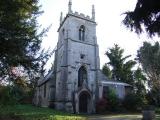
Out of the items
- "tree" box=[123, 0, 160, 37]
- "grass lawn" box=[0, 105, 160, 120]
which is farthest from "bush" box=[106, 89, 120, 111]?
"tree" box=[123, 0, 160, 37]

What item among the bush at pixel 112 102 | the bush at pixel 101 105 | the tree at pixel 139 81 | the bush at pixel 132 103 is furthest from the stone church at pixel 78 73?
the tree at pixel 139 81

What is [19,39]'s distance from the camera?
10.7 m

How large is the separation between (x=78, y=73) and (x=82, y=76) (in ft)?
2.64

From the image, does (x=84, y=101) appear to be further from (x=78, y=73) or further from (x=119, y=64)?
(x=119, y=64)

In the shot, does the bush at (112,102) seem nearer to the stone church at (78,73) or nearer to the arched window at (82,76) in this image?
the stone church at (78,73)

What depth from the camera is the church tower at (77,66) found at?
3070 centimetres

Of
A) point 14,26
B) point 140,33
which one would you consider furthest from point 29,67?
point 140,33

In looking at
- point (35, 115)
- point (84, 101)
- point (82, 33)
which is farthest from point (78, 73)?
point (35, 115)

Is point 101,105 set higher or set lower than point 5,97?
lower

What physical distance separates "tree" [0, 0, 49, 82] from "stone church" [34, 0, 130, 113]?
1852 cm

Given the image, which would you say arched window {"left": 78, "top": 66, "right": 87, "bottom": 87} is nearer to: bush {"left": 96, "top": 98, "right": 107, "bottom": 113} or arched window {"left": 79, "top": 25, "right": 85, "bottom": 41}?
bush {"left": 96, "top": 98, "right": 107, "bottom": 113}

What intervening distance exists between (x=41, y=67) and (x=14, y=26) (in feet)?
10.1

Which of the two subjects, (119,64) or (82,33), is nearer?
(82,33)

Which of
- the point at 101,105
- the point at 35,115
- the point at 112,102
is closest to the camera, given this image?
the point at 35,115
